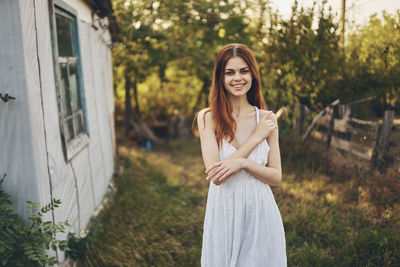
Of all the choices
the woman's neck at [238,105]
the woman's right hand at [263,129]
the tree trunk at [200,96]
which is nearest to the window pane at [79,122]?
the woman's neck at [238,105]

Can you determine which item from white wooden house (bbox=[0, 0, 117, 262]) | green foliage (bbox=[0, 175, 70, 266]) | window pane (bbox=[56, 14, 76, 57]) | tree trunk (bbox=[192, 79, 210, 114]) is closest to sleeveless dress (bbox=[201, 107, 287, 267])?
green foliage (bbox=[0, 175, 70, 266])

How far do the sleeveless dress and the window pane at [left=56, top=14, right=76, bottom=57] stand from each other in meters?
2.58

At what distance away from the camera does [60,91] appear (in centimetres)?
338

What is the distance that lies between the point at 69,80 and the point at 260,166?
9.31 ft

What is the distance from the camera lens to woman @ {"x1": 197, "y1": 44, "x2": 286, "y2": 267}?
2.08 metres

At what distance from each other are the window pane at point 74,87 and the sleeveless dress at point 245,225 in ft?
8.77

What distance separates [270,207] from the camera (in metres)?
2.13

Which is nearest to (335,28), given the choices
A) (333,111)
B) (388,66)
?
(333,111)

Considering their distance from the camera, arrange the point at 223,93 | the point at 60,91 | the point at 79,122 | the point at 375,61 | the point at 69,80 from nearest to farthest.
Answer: the point at 223,93
the point at 60,91
the point at 69,80
the point at 79,122
the point at 375,61

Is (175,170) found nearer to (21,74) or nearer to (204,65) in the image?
(204,65)

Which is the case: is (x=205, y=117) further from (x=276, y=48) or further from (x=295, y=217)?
(x=276, y=48)

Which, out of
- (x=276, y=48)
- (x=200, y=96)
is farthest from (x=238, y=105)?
(x=200, y=96)

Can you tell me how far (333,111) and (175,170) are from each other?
133 inches

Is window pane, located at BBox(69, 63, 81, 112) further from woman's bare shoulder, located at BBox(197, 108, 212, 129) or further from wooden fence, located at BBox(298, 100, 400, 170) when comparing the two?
wooden fence, located at BBox(298, 100, 400, 170)
